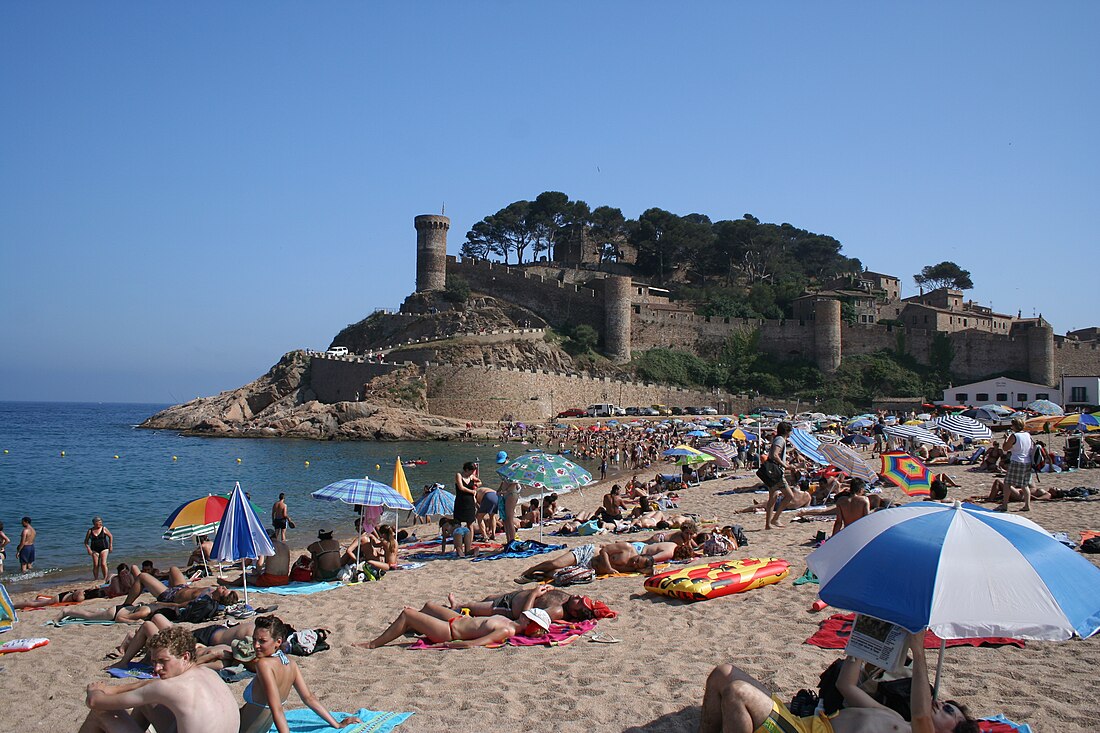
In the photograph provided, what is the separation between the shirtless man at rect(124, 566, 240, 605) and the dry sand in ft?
1.72

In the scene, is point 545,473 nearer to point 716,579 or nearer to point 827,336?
point 716,579

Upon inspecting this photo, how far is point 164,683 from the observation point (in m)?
3.72

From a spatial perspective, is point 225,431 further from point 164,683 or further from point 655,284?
point 164,683

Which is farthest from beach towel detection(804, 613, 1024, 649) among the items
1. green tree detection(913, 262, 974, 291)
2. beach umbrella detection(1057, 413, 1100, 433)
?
green tree detection(913, 262, 974, 291)

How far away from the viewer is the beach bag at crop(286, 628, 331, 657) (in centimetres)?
629

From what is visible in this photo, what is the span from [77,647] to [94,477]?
21740mm

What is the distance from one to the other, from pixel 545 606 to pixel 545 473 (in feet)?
13.4

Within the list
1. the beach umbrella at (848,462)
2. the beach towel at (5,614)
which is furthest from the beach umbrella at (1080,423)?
the beach towel at (5,614)

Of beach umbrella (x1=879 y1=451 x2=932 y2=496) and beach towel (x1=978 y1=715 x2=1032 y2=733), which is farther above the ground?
beach umbrella (x1=879 y1=451 x2=932 y2=496)

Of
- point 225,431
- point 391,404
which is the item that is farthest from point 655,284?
point 225,431

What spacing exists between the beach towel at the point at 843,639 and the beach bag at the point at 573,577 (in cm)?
275

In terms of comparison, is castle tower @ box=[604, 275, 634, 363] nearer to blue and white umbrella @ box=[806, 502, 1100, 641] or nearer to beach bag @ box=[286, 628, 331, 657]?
beach bag @ box=[286, 628, 331, 657]

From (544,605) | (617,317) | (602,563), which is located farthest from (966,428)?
(617,317)

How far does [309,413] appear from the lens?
4097 cm
